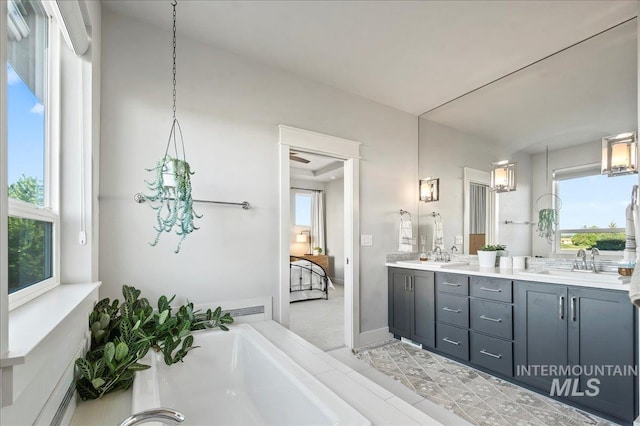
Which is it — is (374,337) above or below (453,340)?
below

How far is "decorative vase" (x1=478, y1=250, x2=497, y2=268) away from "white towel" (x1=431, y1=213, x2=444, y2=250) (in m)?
0.63

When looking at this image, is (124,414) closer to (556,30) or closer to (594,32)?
(556,30)

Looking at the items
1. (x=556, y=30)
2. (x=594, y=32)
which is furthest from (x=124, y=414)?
(x=594, y=32)

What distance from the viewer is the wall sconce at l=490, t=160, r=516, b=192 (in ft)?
9.45

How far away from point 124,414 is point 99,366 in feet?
0.84

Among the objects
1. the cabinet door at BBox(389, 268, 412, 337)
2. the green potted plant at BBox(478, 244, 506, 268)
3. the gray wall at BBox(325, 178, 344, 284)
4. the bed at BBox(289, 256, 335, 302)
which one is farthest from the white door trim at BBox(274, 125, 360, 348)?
the gray wall at BBox(325, 178, 344, 284)

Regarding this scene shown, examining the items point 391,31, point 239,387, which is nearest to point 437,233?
point 391,31

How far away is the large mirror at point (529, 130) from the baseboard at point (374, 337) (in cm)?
124

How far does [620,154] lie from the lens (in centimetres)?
217

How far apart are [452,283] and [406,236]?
2.62ft

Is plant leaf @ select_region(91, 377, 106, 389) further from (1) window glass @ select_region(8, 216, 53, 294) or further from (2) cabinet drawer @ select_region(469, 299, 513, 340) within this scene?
(2) cabinet drawer @ select_region(469, 299, 513, 340)

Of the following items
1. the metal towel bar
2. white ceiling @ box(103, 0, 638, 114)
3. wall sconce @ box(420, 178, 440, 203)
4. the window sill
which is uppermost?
white ceiling @ box(103, 0, 638, 114)

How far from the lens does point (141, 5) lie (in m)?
1.98

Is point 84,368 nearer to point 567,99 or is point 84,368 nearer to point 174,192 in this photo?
point 174,192
